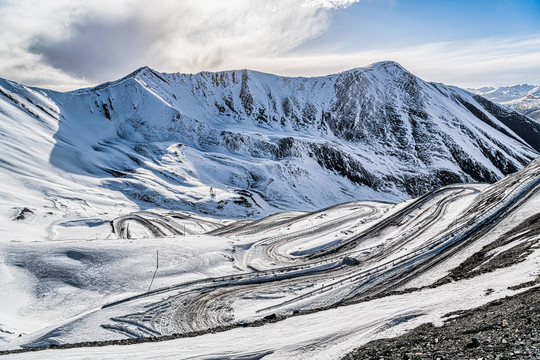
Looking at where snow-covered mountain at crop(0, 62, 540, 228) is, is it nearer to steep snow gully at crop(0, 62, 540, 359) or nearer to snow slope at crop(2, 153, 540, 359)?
steep snow gully at crop(0, 62, 540, 359)

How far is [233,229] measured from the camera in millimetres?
57500

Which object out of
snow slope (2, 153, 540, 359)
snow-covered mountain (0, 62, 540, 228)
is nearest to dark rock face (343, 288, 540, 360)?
snow slope (2, 153, 540, 359)

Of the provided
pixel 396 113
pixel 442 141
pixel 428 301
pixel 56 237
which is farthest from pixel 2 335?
pixel 396 113

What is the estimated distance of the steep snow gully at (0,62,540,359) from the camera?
18.3 metres

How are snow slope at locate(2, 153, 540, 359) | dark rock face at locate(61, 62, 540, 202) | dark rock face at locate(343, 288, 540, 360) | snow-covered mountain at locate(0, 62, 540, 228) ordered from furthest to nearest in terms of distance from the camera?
dark rock face at locate(61, 62, 540, 202) → snow-covered mountain at locate(0, 62, 540, 228) → snow slope at locate(2, 153, 540, 359) → dark rock face at locate(343, 288, 540, 360)

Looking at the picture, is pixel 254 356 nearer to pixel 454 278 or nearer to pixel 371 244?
pixel 454 278

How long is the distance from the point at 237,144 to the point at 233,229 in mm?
77698

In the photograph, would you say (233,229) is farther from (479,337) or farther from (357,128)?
(357,128)

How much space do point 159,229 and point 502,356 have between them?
5704 cm

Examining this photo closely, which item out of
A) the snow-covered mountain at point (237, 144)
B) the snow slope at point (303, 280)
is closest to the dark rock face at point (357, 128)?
the snow-covered mountain at point (237, 144)

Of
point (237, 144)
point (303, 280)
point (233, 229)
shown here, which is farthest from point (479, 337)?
point (237, 144)

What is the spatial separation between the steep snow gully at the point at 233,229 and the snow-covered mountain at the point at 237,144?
750 mm

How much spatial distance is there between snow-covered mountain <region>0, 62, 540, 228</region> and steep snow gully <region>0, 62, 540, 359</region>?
750 mm

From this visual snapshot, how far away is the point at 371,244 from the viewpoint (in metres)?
39.0
